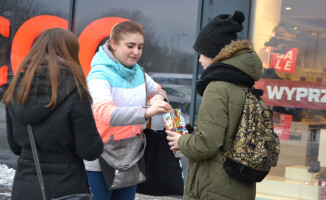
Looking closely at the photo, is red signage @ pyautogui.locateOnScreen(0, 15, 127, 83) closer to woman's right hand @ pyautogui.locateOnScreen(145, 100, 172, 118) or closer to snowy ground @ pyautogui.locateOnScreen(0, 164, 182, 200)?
snowy ground @ pyautogui.locateOnScreen(0, 164, 182, 200)

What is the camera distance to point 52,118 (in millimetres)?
2350

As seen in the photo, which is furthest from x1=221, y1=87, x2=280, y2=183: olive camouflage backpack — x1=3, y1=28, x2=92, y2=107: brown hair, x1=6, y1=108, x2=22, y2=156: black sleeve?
x1=6, y1=108, x2=22, y2=156: black sleeve

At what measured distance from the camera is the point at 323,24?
16.9 feet

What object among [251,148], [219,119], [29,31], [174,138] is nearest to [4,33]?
[29,31]

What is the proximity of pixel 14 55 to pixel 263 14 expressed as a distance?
3.84m

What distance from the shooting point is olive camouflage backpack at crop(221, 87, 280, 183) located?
251cm

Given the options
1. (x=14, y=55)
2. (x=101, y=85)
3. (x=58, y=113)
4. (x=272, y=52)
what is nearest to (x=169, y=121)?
(x=101, y=85)

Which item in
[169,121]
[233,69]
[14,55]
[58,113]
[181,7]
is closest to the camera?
[58,113]

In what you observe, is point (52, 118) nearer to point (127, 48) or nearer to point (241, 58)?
point (127, 48)

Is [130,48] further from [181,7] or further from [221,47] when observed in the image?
[181,7]

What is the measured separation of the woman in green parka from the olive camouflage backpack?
46 millimetres

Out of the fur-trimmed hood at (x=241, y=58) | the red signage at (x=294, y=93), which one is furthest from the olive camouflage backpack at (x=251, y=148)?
the red signage at (x=294, y=93)

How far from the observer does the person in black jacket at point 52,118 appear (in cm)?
235

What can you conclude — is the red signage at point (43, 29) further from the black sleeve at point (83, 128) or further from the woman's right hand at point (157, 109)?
the black sleeve at point (83, 128)
